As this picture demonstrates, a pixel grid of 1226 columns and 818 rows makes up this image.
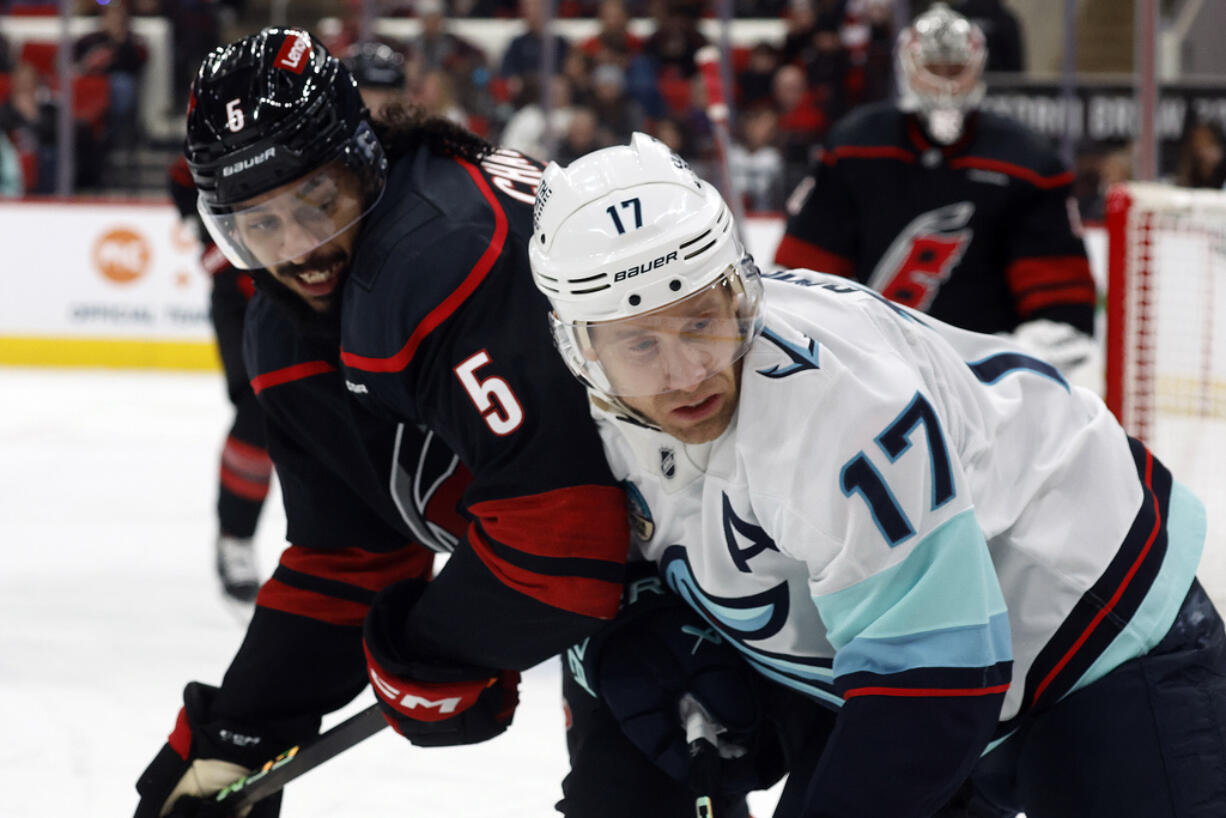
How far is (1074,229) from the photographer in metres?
2.94

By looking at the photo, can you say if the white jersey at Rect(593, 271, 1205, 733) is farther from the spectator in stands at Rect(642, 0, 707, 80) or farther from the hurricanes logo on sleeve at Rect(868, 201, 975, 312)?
the spectator in stands at Rect(642, 0, 707, 80)

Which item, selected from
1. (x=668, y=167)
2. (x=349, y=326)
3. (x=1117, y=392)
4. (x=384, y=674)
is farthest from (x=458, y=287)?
(x=1117, y=392)

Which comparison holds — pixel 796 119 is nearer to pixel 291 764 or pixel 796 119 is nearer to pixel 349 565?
pixel 349 565

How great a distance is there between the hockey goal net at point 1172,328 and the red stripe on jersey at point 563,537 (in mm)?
1514

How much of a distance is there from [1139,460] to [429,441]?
2.37 feet

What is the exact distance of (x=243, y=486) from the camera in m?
3.21

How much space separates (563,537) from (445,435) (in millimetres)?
178

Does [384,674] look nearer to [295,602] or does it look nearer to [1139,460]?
[295,602]

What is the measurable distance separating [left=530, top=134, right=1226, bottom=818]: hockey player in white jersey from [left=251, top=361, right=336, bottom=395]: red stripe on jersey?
380 mm

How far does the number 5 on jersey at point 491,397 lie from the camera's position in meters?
1.36

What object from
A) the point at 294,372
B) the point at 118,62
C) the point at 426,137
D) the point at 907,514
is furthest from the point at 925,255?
the point at 118,62

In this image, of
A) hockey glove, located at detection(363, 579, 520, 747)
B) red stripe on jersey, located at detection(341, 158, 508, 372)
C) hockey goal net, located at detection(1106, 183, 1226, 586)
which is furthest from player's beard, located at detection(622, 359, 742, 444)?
hockey goal net, located at detection(1106, 183, 1226, 586)

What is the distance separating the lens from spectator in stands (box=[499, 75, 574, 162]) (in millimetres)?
6309

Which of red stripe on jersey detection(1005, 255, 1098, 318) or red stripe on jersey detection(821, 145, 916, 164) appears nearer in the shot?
red stripe on jersey detection(1005, 255, 1098, 318)
